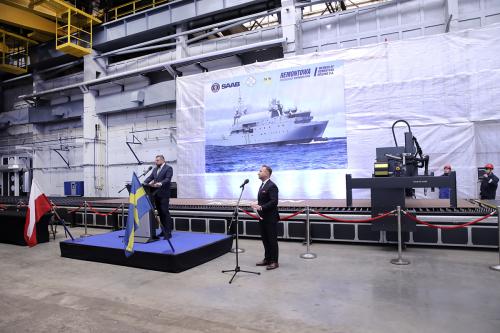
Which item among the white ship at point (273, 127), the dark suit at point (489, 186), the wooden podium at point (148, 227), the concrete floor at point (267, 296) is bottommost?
the concrete floor at point (267, 296)

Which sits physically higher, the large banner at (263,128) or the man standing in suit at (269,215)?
the large banner at (263,128)

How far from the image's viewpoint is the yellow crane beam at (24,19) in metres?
13.4

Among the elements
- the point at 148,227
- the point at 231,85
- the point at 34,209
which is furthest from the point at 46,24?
the point at 148,227

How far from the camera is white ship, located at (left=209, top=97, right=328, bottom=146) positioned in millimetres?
10289

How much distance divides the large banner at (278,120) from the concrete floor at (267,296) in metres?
5.03

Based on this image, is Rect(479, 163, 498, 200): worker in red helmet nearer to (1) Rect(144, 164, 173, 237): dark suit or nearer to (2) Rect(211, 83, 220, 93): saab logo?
(1) Rect(144, 164, 173, 237): dark suit

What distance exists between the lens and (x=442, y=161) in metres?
8.82

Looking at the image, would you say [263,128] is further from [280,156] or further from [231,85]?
[231,85]

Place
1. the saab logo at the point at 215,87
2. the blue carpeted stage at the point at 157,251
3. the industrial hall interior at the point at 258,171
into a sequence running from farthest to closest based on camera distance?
the saab logo at the point at 215,87 → the blue carpeted stage at the point at 157,251 → the industrial hall interior at the point at 258,171

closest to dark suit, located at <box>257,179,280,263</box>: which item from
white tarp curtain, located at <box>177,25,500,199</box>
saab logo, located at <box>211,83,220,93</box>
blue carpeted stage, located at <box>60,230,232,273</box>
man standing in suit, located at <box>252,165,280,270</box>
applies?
man standing in suit, located at <box>252,165,280,270</box>

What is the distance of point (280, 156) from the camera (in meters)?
10.7

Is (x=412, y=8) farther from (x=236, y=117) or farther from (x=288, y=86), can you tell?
(x=236, y=117)

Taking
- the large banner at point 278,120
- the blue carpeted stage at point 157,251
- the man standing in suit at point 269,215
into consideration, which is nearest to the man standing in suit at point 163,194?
the blue carpeted stage at point 157,251

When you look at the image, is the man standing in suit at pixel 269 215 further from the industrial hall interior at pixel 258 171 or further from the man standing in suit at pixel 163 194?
the man standing in suit at pixel 163 194
